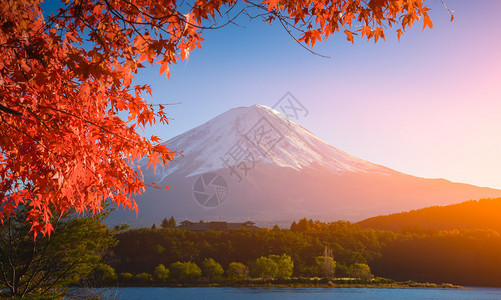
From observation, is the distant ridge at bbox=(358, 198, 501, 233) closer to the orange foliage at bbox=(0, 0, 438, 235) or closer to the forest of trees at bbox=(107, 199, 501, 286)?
the forest of trees at bbox=(107, 199, 501, 286)

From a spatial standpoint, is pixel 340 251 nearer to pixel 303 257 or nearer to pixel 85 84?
pixel 303 257

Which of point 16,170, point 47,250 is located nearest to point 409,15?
point 16,170

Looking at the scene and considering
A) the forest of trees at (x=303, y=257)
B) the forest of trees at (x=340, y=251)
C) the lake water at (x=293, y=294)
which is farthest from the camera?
the forest of trees at (x=340, y=251)

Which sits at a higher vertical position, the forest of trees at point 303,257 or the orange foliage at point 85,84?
the orange foliage at point 85,84

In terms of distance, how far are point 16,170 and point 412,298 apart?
6335 cm

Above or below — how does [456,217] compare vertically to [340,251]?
above

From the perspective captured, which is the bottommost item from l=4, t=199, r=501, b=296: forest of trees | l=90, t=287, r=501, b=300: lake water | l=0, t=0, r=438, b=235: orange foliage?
Answer: l=90, t=287, r=501, b=300: lake water

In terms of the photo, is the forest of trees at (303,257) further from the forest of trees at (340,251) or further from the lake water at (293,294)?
the lake water at (293,294)

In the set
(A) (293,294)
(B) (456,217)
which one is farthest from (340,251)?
(B) (456,217)

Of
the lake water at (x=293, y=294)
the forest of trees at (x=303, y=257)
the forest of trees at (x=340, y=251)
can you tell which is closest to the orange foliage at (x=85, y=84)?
the lake water at (x=293, y=294)

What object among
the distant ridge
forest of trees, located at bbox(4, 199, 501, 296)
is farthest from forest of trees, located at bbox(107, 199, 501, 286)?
the distant ridge

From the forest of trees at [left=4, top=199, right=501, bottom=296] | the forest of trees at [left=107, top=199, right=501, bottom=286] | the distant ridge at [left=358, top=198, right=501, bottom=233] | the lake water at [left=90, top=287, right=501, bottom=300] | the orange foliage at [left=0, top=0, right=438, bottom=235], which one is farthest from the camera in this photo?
the distant ridge at [left=358, top=198, right=501, bottom=233]

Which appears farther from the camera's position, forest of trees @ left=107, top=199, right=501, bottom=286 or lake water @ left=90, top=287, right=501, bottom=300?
forest of trees @ left=107, top=199, right=501, bottom=286

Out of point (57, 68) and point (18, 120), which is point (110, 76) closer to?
point (57, 68)
